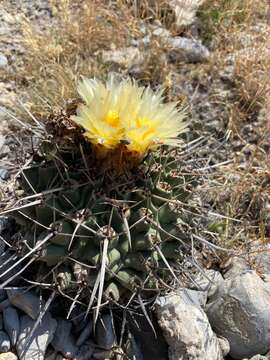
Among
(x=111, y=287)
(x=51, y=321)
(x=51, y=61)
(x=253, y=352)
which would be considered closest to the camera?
(x=111, y=287)

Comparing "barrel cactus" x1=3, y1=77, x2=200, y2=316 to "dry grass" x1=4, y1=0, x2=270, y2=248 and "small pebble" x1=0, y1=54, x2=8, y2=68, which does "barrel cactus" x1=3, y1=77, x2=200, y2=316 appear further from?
"small pebble" x1=0, y1=54, x2=8, y2=68

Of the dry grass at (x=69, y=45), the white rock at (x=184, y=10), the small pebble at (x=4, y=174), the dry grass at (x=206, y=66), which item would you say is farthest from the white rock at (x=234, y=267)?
the white rock at (x=184, y=10)

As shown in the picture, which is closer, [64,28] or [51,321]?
[51,321]

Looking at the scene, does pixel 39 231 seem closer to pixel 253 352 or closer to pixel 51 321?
pixel 51 321

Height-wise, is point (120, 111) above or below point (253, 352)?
above

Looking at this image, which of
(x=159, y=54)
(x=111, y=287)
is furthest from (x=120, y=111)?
(x=159, y=54)

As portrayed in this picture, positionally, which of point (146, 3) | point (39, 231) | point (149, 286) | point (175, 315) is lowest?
point (175, 315)

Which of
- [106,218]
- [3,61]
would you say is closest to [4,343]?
[106,218]
